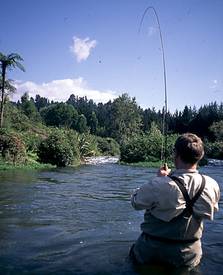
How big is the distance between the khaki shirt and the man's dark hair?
153 mm

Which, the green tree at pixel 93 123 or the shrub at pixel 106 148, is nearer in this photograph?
the shrub at pixel 106 148

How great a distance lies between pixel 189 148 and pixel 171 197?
56 cm

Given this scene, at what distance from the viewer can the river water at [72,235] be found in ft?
17.8

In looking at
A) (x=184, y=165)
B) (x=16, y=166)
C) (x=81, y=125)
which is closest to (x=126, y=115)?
(x=81, y=125)

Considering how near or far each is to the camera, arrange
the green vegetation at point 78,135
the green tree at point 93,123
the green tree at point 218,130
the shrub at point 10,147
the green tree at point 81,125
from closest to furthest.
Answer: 1. the shrub at point 10,147
2. the green vegetation at point 78,135
3. the green tree at point 218,130
4. the green tree at point 81,125
5. the green tree at point 93,123

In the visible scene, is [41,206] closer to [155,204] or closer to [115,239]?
[115,239]

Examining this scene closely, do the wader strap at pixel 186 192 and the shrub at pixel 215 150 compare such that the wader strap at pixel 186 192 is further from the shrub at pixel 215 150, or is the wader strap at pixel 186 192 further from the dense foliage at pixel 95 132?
the shrub at pixel 215 150

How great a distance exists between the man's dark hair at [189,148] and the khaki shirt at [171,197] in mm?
153

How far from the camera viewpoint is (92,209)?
10836 mm

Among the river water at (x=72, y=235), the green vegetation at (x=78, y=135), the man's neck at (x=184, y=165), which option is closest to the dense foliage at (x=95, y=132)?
the green vegetation at (x=78, y=135)

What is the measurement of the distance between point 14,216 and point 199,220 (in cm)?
577

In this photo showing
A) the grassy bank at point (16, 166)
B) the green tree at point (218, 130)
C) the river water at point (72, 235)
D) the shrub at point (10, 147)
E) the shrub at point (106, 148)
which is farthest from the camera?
the shrub at point (106, 148)

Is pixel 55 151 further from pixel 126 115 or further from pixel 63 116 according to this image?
pixel 63 116

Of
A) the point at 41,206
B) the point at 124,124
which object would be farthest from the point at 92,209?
the point at 124,124
